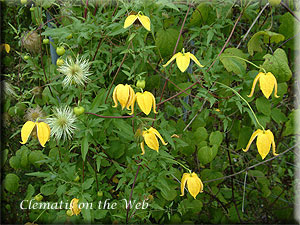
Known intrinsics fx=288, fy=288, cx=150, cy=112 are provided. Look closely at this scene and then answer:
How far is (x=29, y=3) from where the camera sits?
126 centimetres

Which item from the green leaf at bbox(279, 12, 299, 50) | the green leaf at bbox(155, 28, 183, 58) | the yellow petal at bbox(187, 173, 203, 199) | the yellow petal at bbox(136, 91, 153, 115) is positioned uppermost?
the green leaf at bbox(279, 12, 299, 50)

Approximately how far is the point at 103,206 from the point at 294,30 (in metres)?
0.98

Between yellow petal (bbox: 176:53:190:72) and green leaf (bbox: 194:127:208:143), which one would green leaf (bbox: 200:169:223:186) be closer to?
green leaf (bbox: 194:127:208:143)

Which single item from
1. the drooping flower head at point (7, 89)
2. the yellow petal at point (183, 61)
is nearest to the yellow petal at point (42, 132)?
the yellow petal at point (183, 61)

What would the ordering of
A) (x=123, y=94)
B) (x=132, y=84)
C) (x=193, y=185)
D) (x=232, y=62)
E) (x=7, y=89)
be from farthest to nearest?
1. (x=7, y=89)
2. (x=132, y=84)
3. (x=232, y=62)
4. (x=193, y=185)
5. (x=123, y=94)

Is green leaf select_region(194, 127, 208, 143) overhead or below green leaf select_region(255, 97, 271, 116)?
below

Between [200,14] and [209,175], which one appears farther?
[209,175]

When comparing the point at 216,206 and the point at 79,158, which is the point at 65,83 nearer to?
the point at 79,158

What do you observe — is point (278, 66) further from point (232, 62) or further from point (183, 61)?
point (183, 61)

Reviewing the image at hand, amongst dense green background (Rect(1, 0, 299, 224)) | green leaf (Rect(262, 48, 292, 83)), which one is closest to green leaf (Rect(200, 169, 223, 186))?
dense green background (Rect(1, 0, 299, 224))

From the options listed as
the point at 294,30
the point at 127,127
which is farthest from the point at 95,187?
the point at 294,30

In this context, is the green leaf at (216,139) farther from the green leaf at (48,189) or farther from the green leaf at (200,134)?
the green leaf at (48,189)

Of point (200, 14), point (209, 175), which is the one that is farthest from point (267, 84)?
point (209, 175)

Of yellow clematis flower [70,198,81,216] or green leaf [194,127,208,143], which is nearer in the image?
yellow clematis flower [70,198,81,216]
